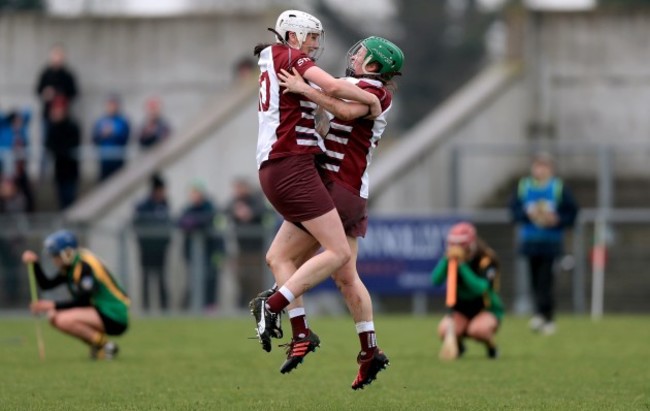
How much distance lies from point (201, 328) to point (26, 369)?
5.98 metres

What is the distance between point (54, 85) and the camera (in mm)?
24031

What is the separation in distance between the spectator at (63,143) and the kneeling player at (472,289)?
1117 centimetres

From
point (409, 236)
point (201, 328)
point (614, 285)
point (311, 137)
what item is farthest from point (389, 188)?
point (311, 137)

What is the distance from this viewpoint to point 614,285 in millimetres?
21906

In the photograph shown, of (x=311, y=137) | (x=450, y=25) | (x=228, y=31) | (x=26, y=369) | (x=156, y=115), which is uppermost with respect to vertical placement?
(x=450, y=25)

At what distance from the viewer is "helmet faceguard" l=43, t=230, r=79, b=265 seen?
43.9 feet

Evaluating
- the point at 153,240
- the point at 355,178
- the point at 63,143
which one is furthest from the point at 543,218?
the point at 63,143

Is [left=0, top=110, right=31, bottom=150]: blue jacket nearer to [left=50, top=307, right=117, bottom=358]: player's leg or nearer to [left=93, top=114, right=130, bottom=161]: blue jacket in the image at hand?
[left=93, top=114, right=130, bottom=161]: blue jacket

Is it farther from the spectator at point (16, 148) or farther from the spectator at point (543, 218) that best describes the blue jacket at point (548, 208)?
the spectator at point (16, 148)

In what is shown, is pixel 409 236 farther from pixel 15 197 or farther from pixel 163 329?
pixel 15 197

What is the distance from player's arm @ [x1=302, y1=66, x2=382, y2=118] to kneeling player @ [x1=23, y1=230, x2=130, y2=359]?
4760 mm

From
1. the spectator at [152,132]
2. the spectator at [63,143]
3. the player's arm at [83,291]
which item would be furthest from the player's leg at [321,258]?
the spectator at [152,132]

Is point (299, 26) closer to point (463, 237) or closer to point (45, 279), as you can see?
point (463, 237)

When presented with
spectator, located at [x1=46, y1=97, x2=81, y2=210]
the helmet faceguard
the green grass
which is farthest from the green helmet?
spectator, located at [x1=46, y1=97, x2=81, y2=210]
